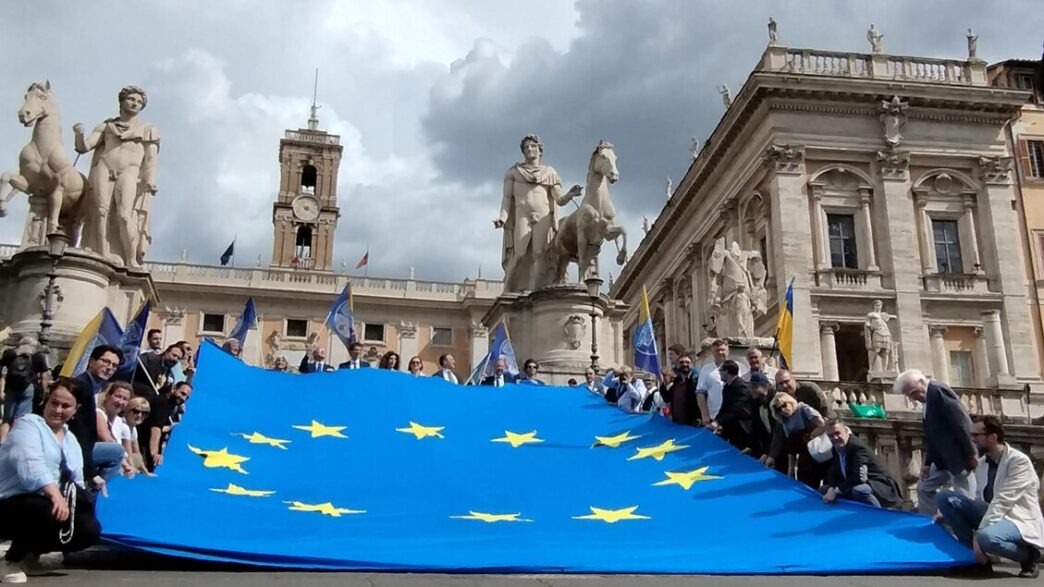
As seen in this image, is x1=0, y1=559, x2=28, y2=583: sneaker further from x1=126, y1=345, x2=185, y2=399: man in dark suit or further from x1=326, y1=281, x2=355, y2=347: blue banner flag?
x1=326, y1=281, x2=355, y2=347: blue banner flag

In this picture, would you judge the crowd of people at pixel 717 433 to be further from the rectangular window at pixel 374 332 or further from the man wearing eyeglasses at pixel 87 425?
the rectangular window at pixel 374 332

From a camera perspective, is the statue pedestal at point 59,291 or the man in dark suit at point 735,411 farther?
the statue pedestal at point 59,291

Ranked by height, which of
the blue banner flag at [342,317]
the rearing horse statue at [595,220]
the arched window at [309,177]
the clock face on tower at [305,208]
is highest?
the arched window at [309,177]

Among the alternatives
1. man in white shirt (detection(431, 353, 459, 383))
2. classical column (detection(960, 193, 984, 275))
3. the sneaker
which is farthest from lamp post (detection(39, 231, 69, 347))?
classical column (detection(960, 193, 984, 275))

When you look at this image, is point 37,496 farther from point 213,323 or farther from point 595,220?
point 213,323

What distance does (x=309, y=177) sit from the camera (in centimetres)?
7994

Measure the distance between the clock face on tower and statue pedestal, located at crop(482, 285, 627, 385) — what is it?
61635 millimetres

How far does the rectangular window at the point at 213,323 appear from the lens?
4981cm

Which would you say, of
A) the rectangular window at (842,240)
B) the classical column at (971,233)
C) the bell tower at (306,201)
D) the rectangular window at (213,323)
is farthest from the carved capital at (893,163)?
the bell tower at (306,201)

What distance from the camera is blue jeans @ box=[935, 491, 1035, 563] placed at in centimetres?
586

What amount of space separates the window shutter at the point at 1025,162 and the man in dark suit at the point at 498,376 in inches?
1175

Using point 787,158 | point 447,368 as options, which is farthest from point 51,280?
point 787,158

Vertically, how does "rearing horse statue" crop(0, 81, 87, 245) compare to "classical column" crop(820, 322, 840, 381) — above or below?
above

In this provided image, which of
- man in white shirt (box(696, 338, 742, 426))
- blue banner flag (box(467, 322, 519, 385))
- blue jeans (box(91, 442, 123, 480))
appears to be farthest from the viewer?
blue banner flag (box(467, 322, 519, 385))
